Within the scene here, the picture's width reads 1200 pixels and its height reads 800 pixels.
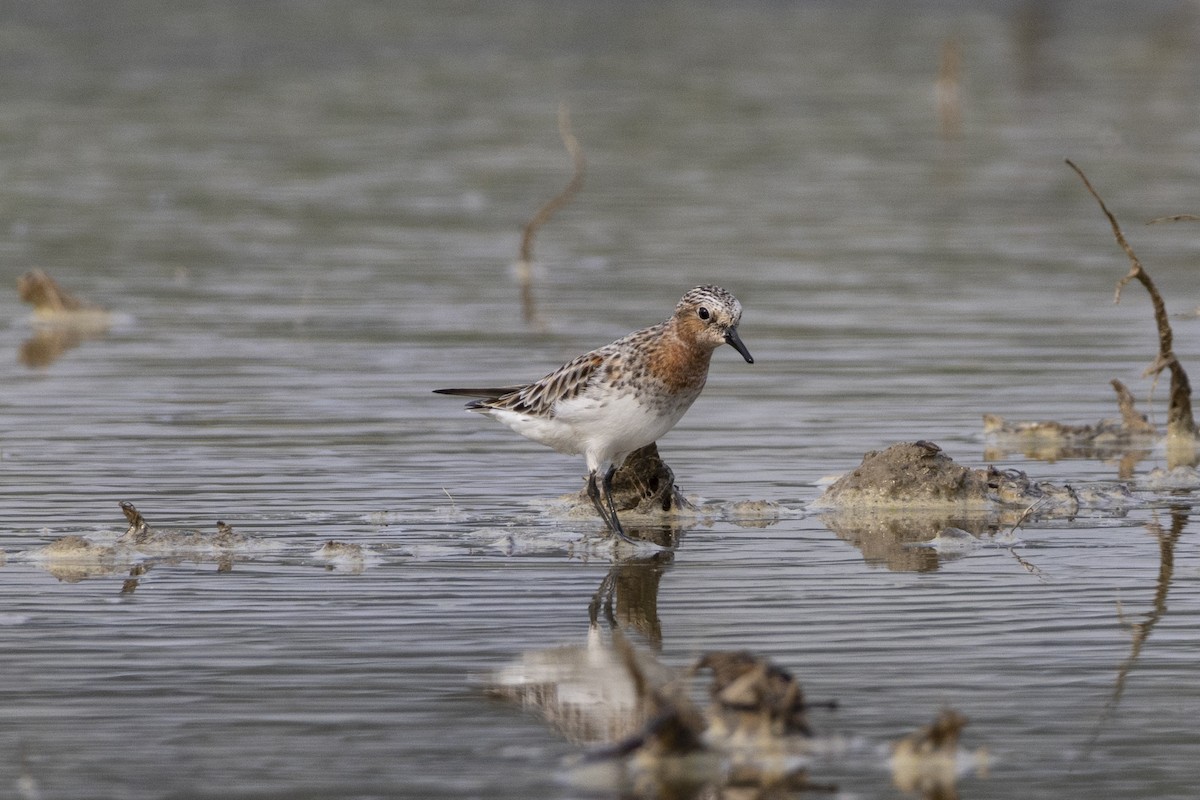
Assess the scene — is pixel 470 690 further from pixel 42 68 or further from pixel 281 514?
pixel 42 68

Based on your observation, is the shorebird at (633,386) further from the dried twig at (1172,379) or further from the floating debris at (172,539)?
the dried twig at (1172,379)

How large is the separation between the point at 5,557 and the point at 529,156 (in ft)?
59.7

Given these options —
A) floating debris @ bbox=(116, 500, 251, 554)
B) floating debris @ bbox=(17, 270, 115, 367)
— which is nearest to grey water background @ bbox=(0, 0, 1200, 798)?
floating debris @ bbox=(116, 500, 251, 554)

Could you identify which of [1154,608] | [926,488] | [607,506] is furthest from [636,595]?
[926,488]

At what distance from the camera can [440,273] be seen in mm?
18422

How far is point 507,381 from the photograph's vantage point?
539 inches

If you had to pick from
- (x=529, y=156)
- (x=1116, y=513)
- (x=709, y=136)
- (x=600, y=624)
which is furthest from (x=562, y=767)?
(x=709, y=136)

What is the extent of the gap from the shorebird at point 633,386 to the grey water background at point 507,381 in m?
0.41

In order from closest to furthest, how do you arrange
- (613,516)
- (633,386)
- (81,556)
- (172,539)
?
(81,556), (172,539), (633,386), (613,516)

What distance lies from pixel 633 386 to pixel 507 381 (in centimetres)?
424

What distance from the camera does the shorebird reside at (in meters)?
9.57

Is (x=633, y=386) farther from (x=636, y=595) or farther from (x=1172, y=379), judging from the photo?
(x=1172, y=379)

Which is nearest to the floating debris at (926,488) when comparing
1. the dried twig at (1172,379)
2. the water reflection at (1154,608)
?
the water reflection at (1154,608)

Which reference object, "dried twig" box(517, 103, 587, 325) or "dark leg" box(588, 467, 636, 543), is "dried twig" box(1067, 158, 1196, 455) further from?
"dried twig" box(517, 103, 587, 325)
